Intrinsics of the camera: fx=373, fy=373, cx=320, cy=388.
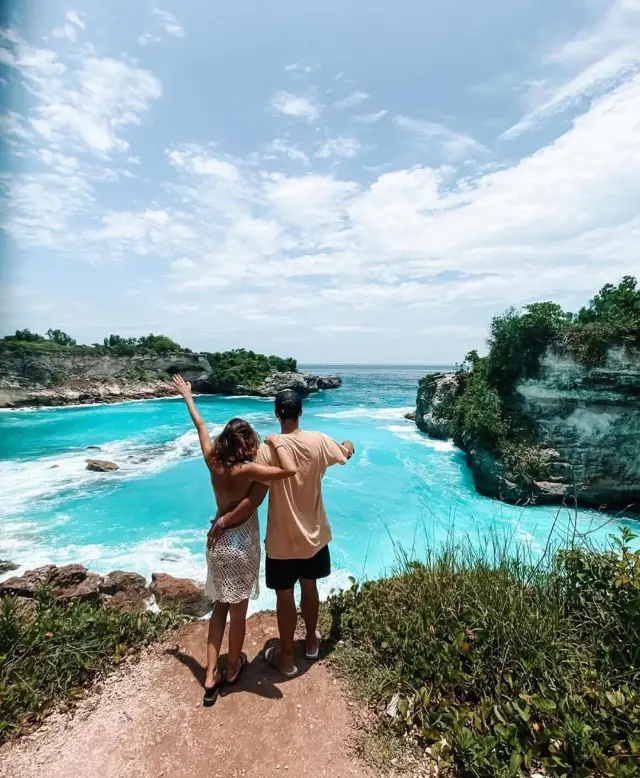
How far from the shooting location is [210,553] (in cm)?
295

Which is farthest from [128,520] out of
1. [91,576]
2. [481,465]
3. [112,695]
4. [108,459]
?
[481,465]

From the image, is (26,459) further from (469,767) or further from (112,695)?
(469,767)

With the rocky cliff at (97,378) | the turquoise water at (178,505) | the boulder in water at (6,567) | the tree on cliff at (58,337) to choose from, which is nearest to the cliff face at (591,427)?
the turquoise water at (178,505)

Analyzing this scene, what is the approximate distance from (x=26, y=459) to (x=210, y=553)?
2140 cm

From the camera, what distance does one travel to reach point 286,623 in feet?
10.2

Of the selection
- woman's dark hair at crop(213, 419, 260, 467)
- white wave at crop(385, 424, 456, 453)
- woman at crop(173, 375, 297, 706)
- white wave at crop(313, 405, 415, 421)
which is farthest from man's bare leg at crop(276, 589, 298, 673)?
white wave at crop(313, 405, 415, 421)

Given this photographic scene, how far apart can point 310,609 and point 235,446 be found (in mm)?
1661

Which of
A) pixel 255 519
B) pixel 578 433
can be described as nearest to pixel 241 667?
pixel 255 519

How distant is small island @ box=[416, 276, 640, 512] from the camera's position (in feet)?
41.9

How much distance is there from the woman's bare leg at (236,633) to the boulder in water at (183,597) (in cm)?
360

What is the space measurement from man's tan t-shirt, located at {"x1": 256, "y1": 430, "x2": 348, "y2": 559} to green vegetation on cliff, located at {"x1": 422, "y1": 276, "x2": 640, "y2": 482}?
13.2 metres

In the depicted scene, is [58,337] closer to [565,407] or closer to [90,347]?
[90,347]

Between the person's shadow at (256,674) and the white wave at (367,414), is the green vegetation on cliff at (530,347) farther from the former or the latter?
the white wave at (367,414)

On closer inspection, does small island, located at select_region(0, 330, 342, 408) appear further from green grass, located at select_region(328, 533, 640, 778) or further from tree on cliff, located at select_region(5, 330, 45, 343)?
green grass, located at select_region(328, 533, 640, 778)
